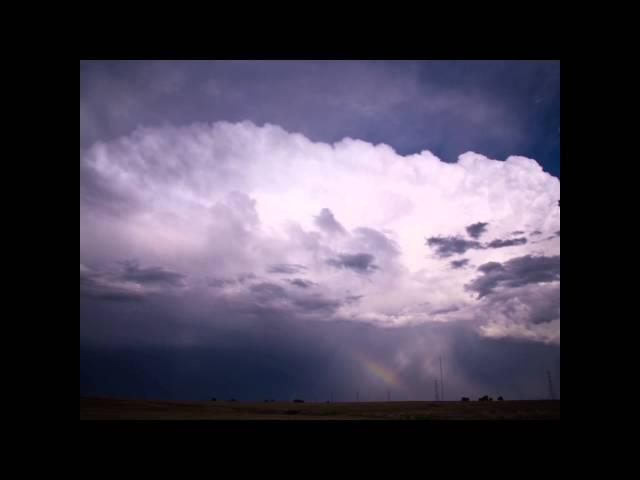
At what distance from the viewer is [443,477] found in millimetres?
2943

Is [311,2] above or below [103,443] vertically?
above

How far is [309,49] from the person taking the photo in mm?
3398
